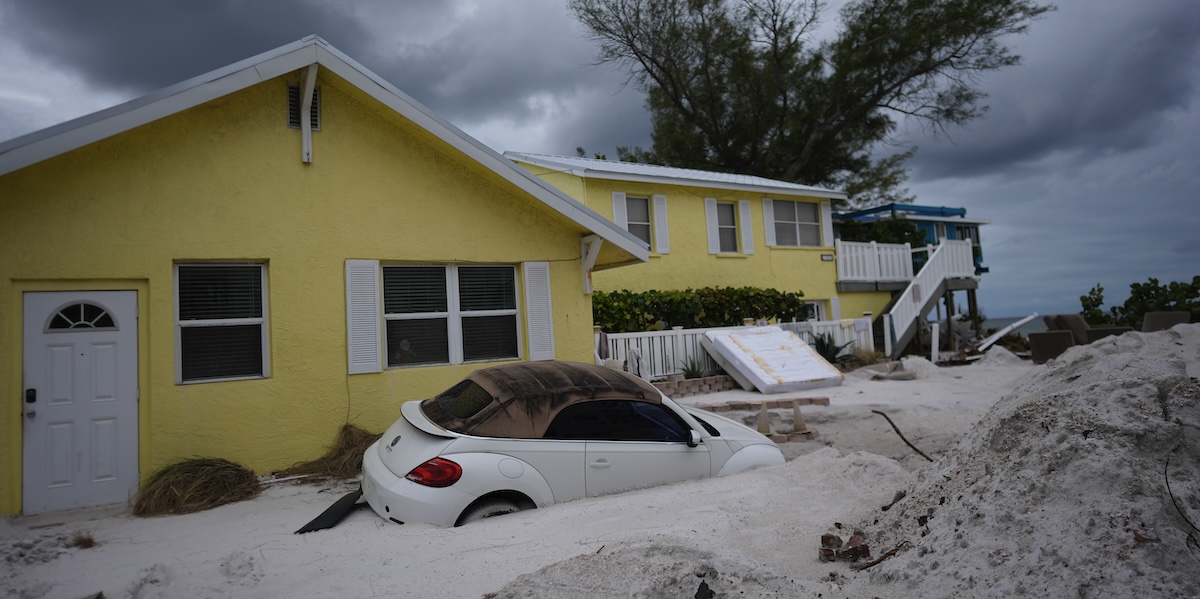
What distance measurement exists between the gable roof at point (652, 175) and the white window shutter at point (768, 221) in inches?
17.8

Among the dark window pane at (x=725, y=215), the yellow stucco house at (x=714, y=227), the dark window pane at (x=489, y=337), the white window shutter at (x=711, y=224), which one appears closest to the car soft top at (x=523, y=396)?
the dark window pane at (x=489, y=337)

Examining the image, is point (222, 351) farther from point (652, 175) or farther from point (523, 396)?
point (652, 175)

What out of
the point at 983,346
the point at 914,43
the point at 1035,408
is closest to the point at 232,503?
the point at 1035,408

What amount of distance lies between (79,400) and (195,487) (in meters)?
1.56

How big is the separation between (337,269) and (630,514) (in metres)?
5.25

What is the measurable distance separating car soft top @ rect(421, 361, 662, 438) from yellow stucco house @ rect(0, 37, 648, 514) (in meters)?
2.69

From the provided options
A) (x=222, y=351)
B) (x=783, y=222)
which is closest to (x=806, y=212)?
(x=783, y=222)

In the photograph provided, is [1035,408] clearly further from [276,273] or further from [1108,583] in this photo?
[276,273]

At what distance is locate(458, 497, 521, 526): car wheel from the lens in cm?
570

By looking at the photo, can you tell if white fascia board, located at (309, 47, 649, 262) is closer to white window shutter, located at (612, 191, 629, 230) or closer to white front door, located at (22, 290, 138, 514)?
white front door, located at (22, 290, 138, 514)

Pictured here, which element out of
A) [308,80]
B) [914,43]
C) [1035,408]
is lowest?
[1035,408]

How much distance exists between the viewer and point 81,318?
7.63 m

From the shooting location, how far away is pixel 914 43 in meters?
31.6

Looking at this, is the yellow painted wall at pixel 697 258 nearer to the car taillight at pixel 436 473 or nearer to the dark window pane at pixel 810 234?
the dark window pane at pixel 810 234
